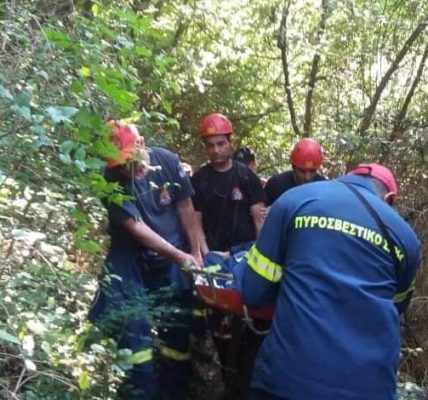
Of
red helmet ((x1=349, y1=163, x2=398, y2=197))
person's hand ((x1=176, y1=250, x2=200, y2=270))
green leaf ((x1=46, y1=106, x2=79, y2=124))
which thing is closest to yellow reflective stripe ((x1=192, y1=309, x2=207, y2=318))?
person's hand ((x1=176, y1=250, x2=200, y2=270))

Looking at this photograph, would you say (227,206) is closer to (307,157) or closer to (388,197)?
(307,157)

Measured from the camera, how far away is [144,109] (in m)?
5.34

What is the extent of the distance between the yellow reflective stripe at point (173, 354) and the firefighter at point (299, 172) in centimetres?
139

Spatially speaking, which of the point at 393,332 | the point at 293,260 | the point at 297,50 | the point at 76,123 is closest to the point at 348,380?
the point at 393,332

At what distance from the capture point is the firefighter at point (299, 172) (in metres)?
6.19

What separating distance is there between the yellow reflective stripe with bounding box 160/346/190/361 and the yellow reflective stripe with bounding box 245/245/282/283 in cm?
193

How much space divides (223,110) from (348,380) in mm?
7142

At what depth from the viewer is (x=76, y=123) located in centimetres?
378

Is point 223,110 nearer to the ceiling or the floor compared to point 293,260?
nearer to the ceiling

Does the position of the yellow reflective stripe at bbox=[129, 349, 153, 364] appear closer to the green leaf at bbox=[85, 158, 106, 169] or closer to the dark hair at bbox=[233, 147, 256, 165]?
the green leaf at bbox=[85, 158, 106, 169]

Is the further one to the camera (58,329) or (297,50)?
(297,50)

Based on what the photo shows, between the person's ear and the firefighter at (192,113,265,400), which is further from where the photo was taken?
the firefighter at (192,113,265,400)

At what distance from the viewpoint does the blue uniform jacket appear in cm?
330

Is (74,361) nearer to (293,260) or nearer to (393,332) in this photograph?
(293,260)
